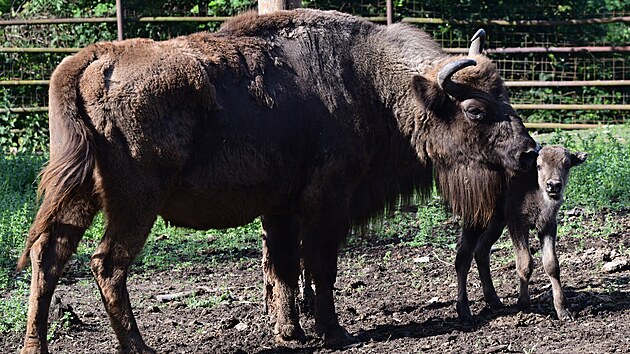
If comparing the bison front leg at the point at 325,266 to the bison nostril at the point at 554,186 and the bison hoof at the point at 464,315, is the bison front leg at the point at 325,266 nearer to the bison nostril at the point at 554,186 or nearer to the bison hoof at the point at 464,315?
the bison hoof at the point at 464,315

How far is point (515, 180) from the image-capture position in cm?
728

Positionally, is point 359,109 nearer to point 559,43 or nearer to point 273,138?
point 273,138

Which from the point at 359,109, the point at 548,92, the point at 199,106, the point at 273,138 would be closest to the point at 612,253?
the point at 359,109

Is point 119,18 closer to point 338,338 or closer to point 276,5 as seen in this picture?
point 276,5

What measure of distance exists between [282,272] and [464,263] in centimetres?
133

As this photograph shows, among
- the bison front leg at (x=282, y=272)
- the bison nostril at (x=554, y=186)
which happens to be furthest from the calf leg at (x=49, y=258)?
the bison nostril at (x=554, y=186)

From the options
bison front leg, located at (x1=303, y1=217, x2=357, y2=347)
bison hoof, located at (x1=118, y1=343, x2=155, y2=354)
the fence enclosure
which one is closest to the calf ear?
bison front leg, located at (x1=303, y1=217, x2=357, y2=347)

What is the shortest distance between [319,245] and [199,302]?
1562 millimetres

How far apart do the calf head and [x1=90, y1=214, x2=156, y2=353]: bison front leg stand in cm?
276

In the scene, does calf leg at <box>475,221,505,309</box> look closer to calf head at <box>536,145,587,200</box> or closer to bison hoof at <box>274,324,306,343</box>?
calf head at <box>536,145,587,200</box>

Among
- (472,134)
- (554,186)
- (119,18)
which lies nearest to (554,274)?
(554,186)

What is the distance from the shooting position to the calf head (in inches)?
277

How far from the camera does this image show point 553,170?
709 centimetres

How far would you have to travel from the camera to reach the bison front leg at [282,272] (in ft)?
22.9
